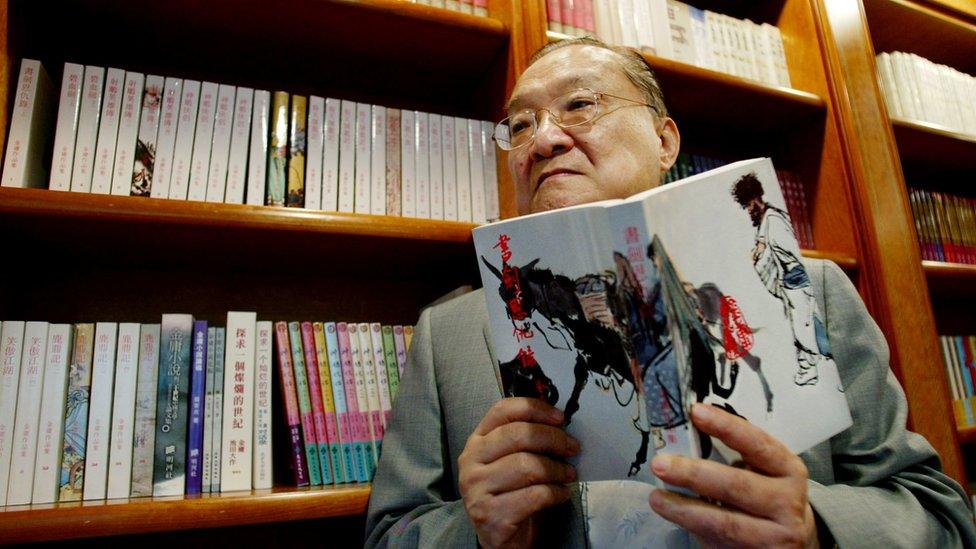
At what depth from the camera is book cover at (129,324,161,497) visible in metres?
0.78

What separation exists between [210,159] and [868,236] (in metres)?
1.43

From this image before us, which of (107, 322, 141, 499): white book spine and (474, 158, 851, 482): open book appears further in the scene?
(107, 322, 141, 499): white book spine

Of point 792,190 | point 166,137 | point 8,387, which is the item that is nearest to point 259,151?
point 166,137

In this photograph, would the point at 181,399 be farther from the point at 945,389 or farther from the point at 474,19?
the point at 945,389

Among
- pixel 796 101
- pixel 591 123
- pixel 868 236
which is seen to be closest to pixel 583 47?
pixel 591 123

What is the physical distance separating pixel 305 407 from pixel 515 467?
479 millimetres

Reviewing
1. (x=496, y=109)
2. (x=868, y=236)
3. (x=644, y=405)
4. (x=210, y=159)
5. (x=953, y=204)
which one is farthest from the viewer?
(x=953, y=204)

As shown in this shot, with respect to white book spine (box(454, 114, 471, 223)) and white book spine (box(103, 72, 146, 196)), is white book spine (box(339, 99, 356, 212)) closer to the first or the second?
white book spine (box(454, 114, 471, 223))

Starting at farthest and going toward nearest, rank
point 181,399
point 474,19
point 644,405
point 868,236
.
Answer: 1. point 868,236
2. point 474,19
3. point 181,399
4. point 644,405

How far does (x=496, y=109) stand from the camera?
118cm

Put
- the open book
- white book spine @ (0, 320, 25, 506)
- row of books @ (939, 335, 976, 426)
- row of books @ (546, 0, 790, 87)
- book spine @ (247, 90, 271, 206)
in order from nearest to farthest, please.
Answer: the open book → white book spine @ (0, 320, 25, 506) → book spine @ (247, 90, 271, 206) → row of books @ (546, 0, 790, 87) → row of books @ (939, 335, 976, 426)

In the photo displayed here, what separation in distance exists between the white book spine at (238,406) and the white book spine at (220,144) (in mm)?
215

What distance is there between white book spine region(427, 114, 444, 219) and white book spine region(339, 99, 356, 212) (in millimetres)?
144

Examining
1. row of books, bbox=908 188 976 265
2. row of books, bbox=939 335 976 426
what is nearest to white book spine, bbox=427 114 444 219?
row of books, bbox=908 188 976 265
